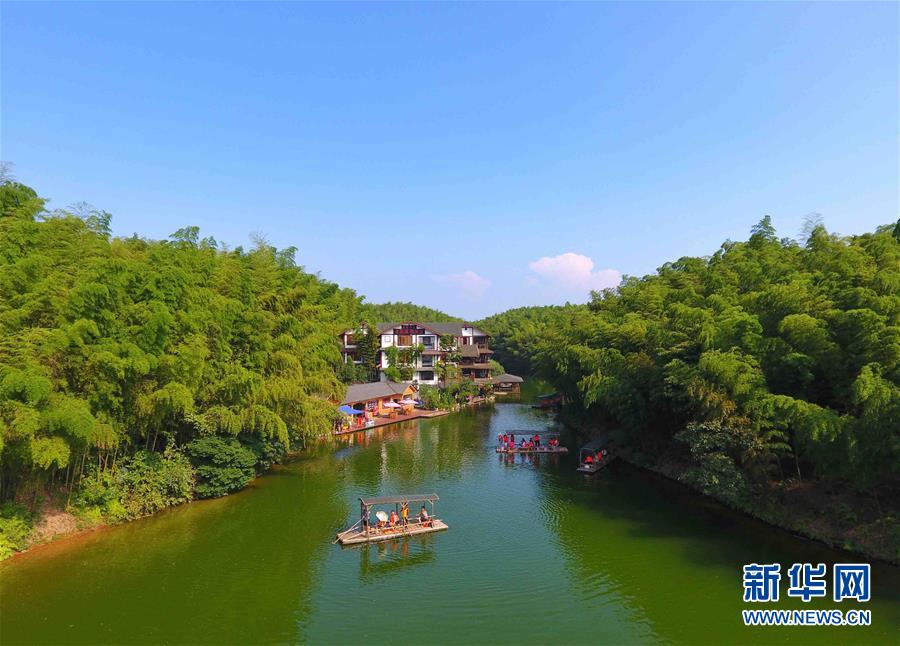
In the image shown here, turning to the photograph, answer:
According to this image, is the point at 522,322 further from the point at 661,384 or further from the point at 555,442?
the point at 661,384

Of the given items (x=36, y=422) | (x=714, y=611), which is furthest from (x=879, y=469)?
(x=36, y=422)

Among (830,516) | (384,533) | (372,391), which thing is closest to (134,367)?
(384,533)

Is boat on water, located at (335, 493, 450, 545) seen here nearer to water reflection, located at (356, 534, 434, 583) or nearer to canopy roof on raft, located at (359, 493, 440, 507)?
canopy roof on raft, located at (359, 493, 440, 507)

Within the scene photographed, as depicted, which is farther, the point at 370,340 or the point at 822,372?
the point at 370,340

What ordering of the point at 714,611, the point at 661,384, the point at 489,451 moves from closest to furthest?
the point at 714,611 → the point at 661,384 → the point at 489,451

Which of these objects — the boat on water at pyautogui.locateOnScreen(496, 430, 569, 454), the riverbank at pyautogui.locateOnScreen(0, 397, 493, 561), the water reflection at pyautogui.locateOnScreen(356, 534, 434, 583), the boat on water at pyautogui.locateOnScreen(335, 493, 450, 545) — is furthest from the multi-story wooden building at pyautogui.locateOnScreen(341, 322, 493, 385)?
the water reflection at pyautogui.locateOnScreen(356, 534, 434, 583)

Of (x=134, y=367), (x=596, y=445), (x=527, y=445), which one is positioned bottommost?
(x=527, y=445)

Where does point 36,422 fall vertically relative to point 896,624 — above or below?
above

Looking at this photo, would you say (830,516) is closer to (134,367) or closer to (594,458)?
(594,458)
